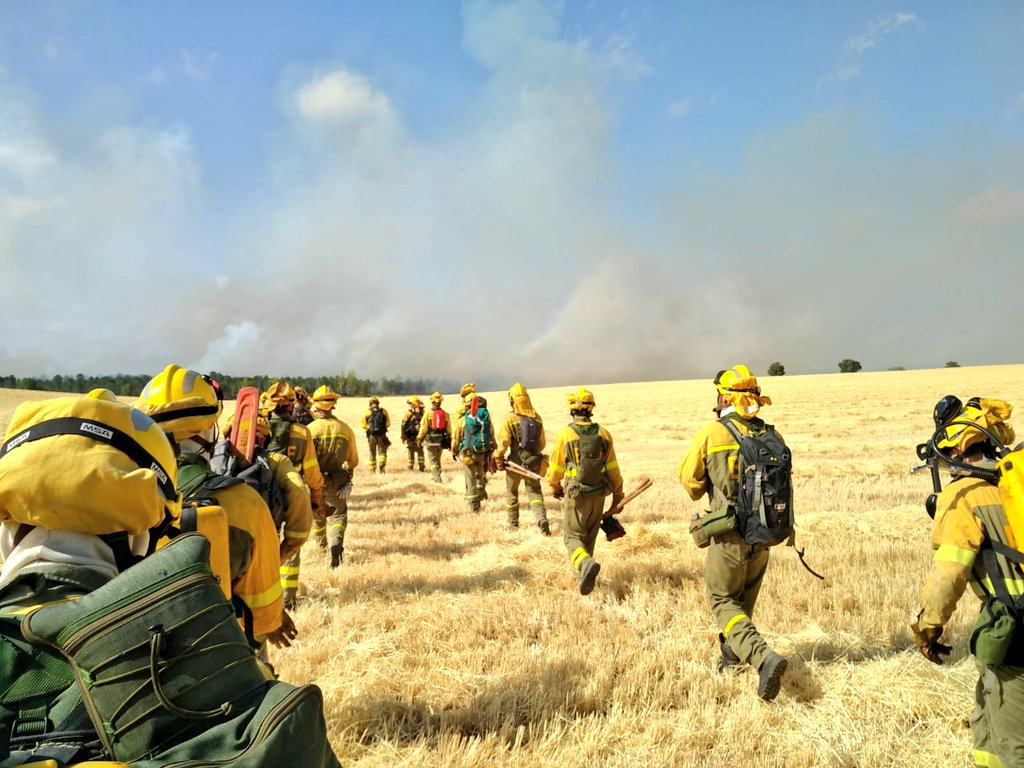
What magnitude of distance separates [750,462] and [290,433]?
471 cm

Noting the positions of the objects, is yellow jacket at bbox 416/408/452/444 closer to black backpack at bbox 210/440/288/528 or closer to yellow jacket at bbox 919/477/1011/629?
black backpack at bbox 210/440/288/528

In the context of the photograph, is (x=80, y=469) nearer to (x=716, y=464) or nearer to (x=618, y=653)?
(x=716, y=464)

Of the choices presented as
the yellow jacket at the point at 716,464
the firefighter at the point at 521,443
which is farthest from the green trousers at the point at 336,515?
the yellow jacket at the point at 716,464

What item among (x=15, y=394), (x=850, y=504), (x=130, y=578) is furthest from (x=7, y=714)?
(x=15, y=394)

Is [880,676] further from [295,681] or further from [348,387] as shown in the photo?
[348,387]

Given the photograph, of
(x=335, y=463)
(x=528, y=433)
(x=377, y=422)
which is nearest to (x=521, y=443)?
(x=528, y=433)

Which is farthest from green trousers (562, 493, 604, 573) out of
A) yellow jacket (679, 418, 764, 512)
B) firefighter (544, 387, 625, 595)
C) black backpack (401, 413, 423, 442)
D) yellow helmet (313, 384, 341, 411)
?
black backpack (401, 413, 423, 442)

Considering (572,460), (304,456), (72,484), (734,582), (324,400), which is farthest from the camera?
(324,400)

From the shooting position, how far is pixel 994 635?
9.66ft

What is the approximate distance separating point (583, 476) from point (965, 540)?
12.5 feet

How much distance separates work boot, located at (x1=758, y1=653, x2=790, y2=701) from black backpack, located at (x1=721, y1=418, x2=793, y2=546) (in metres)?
0.79

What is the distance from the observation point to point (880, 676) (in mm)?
4496

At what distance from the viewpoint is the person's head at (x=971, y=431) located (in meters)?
3.47

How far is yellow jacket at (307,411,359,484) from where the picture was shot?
874 cm
